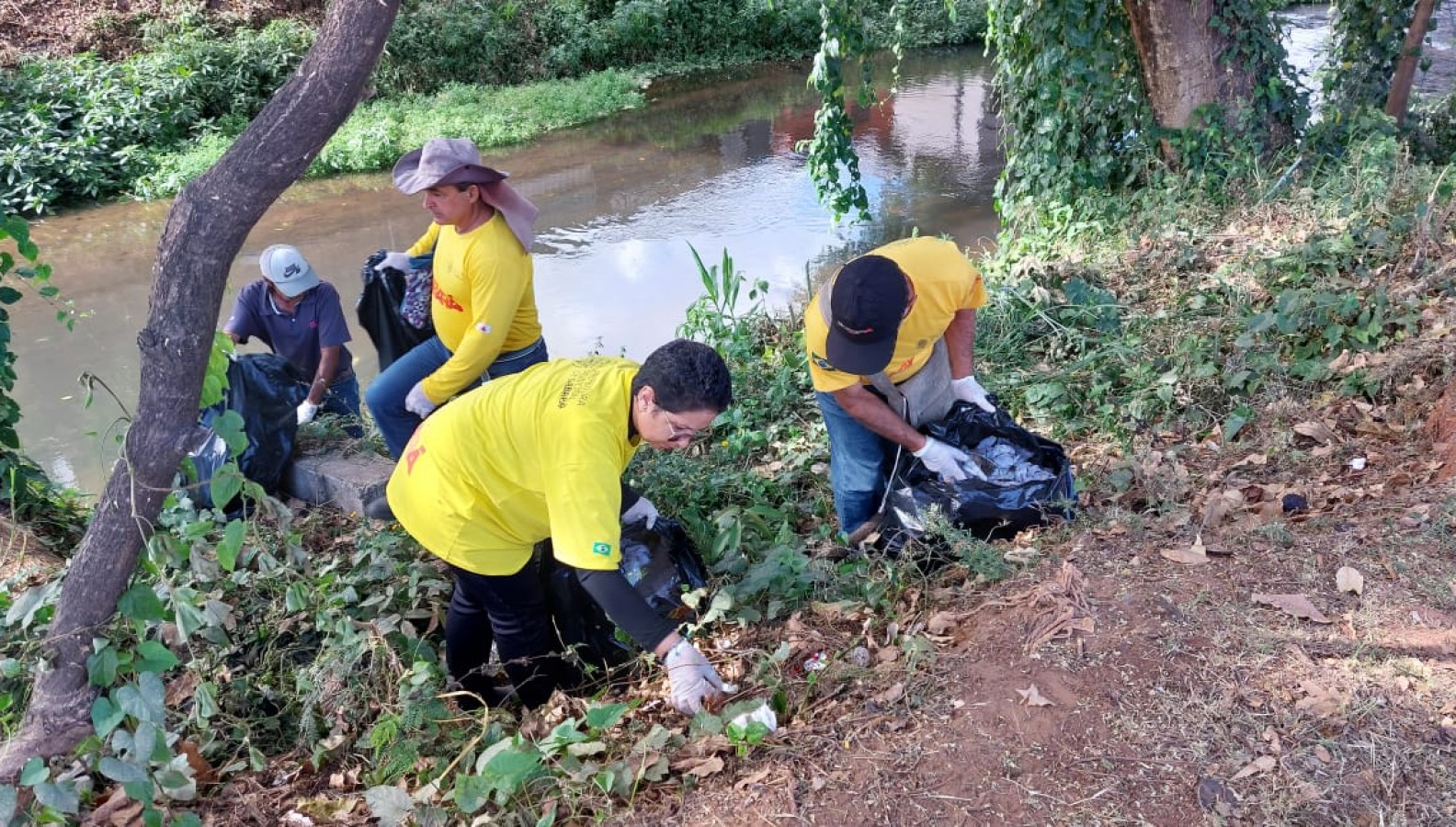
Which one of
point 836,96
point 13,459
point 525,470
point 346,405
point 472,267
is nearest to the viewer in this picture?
point 525,470

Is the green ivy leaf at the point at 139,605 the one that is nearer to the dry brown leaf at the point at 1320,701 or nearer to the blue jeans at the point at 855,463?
the blue jeans at the point at 855,463

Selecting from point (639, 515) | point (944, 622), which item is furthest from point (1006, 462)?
point (639, 515)

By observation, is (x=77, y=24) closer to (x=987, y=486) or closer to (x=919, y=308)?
(x=919, y=308)

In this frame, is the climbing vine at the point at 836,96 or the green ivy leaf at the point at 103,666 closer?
the green ivy leaf at the point at 103,666

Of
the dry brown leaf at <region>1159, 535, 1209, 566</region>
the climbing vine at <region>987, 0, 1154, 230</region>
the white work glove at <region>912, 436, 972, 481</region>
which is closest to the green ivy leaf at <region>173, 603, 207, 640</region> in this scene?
the white work glove at <region>912, 436, 972, 481</region>

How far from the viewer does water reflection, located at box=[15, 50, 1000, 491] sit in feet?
23.1

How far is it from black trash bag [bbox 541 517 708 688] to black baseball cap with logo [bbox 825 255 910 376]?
820mm

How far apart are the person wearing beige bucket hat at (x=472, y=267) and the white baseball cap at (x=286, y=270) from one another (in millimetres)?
910

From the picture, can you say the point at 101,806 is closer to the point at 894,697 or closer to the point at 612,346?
the point at 894,697

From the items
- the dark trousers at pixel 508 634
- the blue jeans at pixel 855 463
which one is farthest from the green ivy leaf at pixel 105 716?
the blue jeans at pixel 855 463

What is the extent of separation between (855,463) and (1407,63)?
236 inches

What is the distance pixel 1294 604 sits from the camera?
8.83 ft

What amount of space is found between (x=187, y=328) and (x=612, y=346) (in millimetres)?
4733

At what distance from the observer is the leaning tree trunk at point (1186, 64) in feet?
21.4
